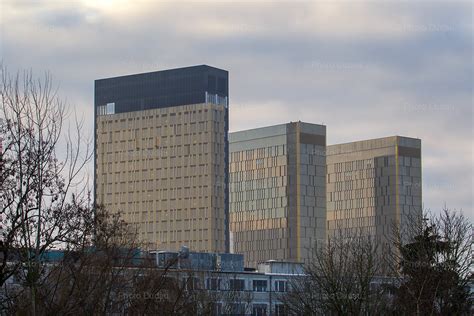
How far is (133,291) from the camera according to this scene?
176 feet

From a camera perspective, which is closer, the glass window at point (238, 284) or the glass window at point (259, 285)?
the glass window at point (238, 284)

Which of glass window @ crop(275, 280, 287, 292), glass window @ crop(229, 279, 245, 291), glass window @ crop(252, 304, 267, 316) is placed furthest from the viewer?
glass window @ crop(275, 280, 287, 292)

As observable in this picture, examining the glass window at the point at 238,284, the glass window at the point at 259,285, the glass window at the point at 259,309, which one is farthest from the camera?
the glass window at the point at 259,285

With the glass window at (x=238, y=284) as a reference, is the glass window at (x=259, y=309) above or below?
below

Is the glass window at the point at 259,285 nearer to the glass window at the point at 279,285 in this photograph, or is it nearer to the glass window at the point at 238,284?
the glass window at the point at 279,285

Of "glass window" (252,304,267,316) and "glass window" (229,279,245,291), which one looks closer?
"glass window" (229,279,245,291)

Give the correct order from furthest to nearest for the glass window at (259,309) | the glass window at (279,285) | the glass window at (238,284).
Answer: the glass window at (279,285), the glass window at (259,309), the glass window at (238,284)

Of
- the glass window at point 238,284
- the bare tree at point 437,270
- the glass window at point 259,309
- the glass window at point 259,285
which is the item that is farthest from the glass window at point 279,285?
the bare tree at point 437,270

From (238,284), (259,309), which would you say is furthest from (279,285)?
(238,284)

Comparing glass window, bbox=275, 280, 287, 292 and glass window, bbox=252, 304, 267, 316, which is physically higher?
glass window, bbox=275, 280, 287, 292

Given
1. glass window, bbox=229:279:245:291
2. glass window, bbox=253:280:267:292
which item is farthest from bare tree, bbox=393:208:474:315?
glass window, bbox=253:280:267:292

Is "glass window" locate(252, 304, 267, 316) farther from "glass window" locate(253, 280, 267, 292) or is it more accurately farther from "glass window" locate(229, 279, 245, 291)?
"glass window" locate(229, 279, 245, 291)

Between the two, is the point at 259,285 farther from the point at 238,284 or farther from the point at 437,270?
the point at 437,270

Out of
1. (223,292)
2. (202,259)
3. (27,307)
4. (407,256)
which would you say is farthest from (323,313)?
(202,259)
